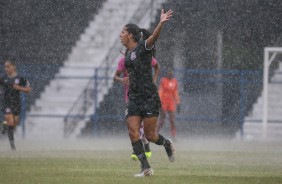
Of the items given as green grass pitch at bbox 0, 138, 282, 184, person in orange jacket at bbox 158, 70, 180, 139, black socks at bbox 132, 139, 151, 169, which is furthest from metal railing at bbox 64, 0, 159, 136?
black socks at bbox 132, 139, 151, 169

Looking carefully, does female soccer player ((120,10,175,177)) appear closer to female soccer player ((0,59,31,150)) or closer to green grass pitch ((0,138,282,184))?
green grass pitch ((0,138,282,184))

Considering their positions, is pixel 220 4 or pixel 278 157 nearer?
pixel 278 157

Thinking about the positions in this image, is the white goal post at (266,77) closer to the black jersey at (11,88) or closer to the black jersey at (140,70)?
the black jersey at (11,88)

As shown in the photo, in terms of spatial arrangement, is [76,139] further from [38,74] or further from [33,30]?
[33,30]

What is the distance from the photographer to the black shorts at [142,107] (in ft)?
45.0

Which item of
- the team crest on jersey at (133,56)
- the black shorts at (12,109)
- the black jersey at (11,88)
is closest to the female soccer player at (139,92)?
the team crest on jersey at (133,56)

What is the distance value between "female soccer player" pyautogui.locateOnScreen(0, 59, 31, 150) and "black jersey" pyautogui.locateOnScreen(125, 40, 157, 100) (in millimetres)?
8361

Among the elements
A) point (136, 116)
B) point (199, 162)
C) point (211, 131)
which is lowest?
point (211, 131)

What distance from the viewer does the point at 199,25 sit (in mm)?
35625

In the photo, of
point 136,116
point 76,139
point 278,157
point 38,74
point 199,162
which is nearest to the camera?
point 136,116

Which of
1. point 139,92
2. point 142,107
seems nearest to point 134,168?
point 142,107

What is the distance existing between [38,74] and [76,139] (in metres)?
3.32

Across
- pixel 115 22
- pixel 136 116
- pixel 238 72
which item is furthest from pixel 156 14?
pixel 136 116

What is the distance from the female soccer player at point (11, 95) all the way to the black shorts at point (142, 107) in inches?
329
